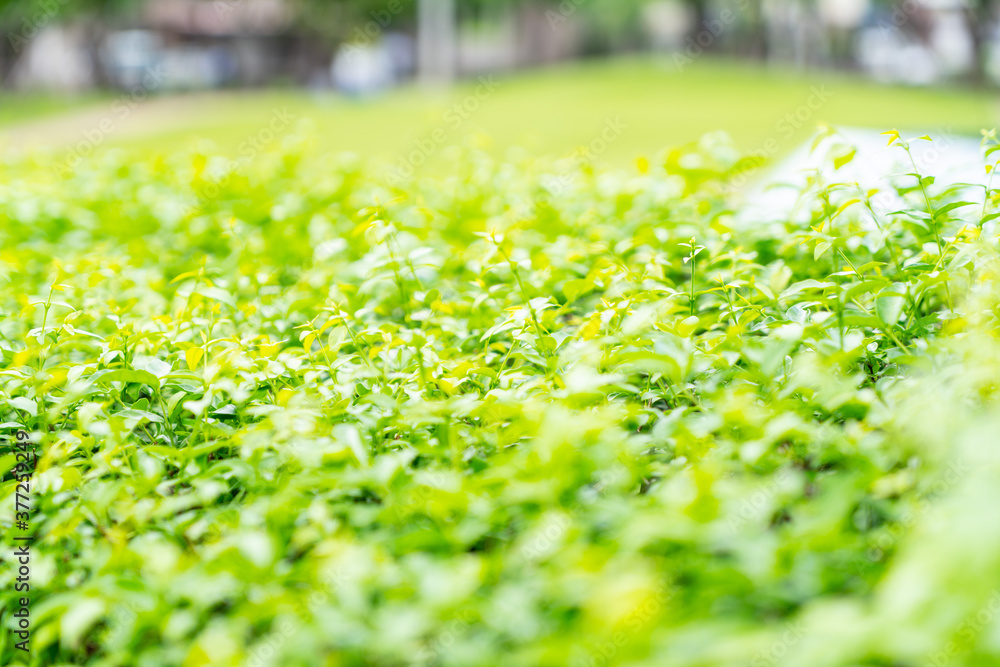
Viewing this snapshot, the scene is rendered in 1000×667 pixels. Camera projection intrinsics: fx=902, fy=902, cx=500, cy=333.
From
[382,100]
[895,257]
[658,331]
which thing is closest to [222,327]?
[658,331]

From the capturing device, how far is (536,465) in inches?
58.4

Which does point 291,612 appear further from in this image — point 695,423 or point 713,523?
point 695,423

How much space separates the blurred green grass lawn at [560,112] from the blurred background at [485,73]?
12 centimetres

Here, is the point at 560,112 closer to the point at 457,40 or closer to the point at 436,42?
the point at 436,42

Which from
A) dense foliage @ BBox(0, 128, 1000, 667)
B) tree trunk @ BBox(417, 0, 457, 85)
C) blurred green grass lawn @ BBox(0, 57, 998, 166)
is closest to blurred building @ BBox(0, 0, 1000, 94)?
tree trunk @ BBox(417, 0, 457, 85)

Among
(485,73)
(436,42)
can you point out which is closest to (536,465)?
(436,42)

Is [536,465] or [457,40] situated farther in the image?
[457,40]

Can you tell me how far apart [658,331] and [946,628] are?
96 cm

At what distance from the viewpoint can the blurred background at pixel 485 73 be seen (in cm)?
2092

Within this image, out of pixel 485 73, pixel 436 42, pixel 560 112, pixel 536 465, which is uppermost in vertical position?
pixel 436 42

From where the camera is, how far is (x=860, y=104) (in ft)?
80.1

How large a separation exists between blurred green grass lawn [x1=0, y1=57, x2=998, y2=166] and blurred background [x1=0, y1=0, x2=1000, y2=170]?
124 millimetres

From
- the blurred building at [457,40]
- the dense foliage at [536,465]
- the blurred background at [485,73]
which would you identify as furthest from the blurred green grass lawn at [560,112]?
the dense foliage at [536,465]

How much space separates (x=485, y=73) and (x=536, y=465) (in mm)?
38455
